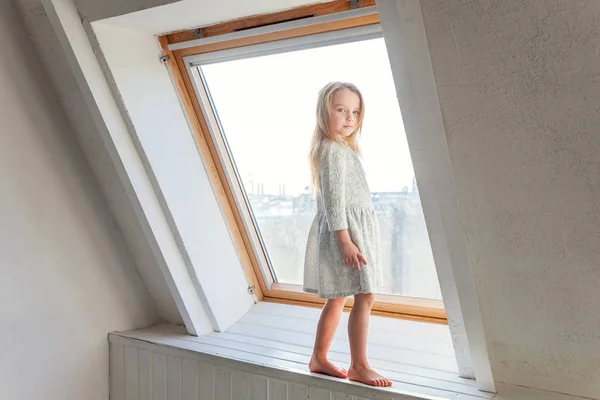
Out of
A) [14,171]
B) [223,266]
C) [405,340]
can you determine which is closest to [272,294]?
[223,266]

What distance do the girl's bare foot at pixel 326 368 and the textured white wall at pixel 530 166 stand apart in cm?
40

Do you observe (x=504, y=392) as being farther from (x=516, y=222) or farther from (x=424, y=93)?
(x=424, y=93)

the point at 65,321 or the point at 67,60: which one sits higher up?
the point at 67,60

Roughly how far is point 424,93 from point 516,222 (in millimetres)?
351

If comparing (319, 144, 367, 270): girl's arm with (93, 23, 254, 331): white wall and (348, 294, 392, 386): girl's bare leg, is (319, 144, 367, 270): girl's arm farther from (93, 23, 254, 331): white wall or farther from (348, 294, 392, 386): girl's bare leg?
(93, 23, 254, 331): white wall

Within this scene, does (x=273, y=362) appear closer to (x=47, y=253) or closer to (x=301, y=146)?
(x=301, y=146)

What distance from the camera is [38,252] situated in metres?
1.96

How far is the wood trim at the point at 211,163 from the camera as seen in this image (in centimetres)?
199

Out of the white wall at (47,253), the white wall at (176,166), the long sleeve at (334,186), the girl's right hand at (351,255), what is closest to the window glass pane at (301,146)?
the white wall at (176,166)

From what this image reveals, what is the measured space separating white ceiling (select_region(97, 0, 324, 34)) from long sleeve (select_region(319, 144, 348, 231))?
389 mm

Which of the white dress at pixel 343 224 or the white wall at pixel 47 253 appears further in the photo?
the white wall at pixel 47 253

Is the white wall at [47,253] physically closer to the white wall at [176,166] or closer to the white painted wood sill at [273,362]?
the white painted wood sill at [273,362]

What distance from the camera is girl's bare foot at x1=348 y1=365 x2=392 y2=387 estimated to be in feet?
4.99

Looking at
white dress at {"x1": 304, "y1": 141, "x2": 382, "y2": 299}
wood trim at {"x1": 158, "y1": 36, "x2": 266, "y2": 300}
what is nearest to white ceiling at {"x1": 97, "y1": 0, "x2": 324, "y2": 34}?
wood trim at {"x1": 158, "y1": 36, "x2": 266, "y2": 300}
